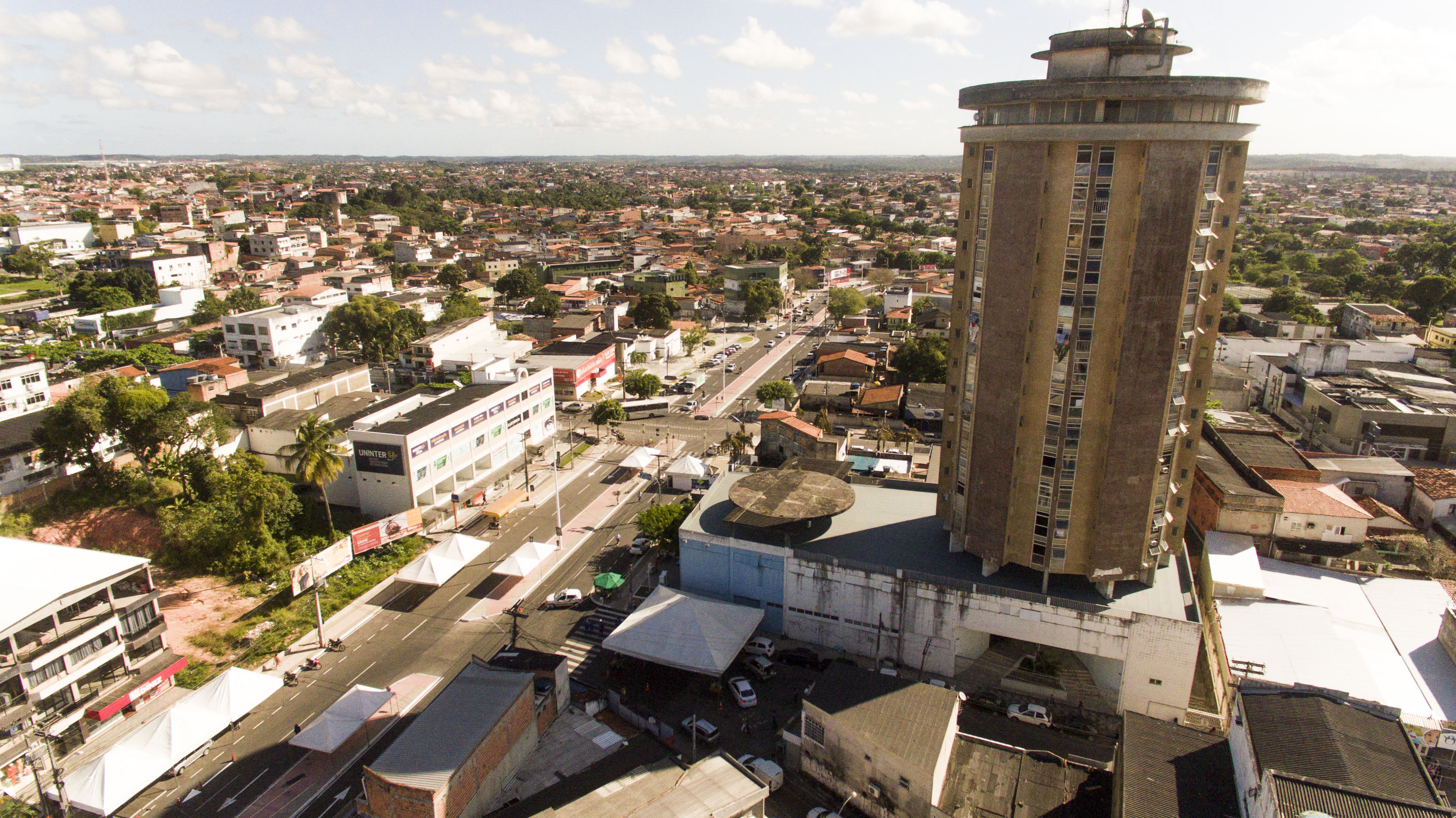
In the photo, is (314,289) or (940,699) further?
(314,289)

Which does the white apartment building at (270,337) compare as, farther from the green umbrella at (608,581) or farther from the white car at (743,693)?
the white car at (743,693)

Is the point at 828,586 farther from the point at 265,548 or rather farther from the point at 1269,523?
the point at 265,548

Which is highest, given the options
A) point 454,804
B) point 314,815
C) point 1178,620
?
point 1178,620

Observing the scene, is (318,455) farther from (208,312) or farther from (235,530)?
(208,312)

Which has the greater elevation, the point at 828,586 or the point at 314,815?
the point at 828,586

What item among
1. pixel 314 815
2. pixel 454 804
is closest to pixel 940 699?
pixel 454 804

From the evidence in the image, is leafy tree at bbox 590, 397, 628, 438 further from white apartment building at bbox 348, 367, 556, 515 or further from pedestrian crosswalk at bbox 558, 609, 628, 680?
pedestrian crosswalk at bbox 558, 609, 628, 680

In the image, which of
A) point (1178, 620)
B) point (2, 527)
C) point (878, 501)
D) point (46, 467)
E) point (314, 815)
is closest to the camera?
point (314, 815)
